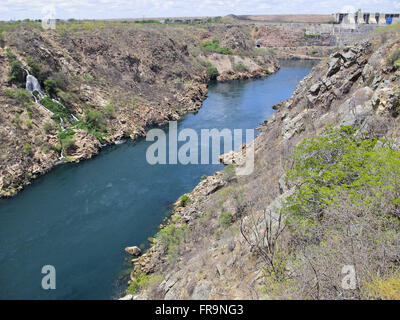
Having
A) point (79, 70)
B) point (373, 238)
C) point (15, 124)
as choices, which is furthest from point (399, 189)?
point (79, 70)

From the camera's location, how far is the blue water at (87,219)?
47.3 ft

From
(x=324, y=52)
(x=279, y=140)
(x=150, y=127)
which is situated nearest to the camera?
(x=279, y=140)

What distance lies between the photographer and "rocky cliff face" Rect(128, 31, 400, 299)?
9.84m

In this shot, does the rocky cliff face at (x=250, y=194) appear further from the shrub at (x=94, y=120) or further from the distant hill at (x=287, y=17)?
the distant hill at (x=287, y=17)

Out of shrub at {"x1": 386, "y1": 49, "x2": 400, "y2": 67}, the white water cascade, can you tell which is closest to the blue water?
the white water cascade

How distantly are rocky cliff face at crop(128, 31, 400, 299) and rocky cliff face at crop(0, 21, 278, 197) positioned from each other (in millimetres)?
13138

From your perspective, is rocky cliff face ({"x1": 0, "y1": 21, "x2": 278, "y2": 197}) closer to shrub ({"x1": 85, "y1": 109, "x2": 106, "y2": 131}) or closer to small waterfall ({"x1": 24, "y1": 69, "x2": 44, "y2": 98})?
shrub ({"x1": 85, "y1": 109, "x2": 106, "y2": 131})

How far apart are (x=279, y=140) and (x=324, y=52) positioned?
6949 cm

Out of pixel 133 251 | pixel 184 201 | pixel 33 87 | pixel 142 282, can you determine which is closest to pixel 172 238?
pixel 133 251

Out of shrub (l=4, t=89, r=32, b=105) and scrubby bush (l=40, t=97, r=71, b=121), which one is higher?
shrub (l=4, t=89, r=32, b=105)

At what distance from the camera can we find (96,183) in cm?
2289

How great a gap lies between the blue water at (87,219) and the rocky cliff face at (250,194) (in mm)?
1653

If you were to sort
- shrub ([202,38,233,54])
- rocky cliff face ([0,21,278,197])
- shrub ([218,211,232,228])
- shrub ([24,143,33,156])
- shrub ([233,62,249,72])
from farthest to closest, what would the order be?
1. shrub ([202,38,233,54])
2. shrub ([233,62,249,72])
3. rocky cliff face ([0,21,278,197])
4. shrub ([24,143,33,156])
5. shrub ([218,211,232,228])

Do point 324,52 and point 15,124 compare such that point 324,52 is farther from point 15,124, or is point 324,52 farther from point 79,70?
point 15,124
